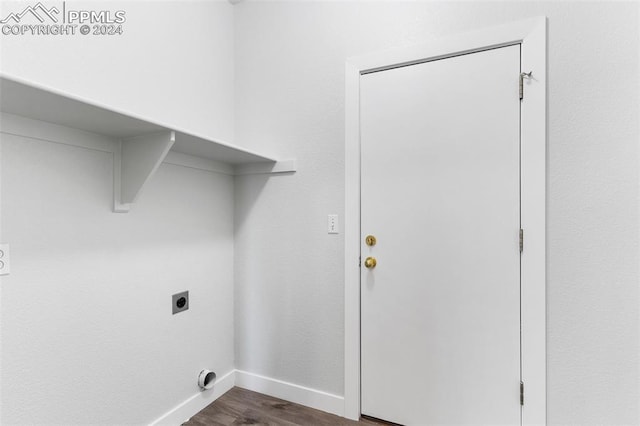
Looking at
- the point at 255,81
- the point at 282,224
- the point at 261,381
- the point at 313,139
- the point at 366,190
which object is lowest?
the point at 261,381

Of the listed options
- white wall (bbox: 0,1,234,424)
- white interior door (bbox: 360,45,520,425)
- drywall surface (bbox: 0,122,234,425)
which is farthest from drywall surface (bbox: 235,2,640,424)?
drywall surface (bbox: 0,122,234,425)

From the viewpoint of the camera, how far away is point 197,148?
156 cm

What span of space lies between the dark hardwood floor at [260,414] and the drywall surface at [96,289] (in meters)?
0.17

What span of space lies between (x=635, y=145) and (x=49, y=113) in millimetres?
2214

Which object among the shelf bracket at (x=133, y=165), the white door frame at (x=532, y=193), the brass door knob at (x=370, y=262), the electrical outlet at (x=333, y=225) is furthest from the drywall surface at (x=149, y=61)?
the white door frame at (x=532, y=193)

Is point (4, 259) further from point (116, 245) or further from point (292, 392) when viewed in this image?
point (292, 392)

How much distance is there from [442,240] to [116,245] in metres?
1.53

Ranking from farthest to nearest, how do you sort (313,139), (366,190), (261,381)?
(261,381) → (313,139) → (366,190)

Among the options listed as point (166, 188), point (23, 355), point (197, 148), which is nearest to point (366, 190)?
point (197, 148)

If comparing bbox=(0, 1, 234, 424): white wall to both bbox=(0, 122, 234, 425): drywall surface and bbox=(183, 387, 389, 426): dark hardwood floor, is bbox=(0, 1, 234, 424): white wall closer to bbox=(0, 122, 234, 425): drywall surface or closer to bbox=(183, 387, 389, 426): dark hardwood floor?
bbox=(0, 122, 234, 425): drywall surface

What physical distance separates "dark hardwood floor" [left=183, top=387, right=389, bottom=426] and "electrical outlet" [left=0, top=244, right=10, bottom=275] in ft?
3.84

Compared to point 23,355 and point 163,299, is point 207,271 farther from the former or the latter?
point 23,355

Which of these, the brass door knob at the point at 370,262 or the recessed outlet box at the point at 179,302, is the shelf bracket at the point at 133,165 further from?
the brass door knob at the point at 370,262

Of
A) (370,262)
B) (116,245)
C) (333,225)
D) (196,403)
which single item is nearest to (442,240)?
(370,262)
